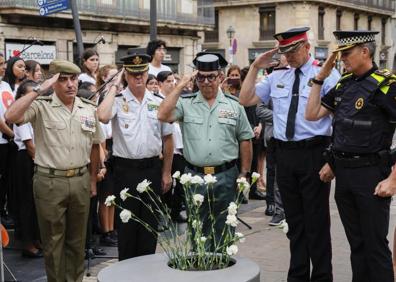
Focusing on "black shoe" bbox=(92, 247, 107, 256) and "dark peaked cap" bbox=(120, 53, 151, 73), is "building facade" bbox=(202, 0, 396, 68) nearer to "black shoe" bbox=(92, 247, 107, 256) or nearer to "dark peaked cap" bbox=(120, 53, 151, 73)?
"black shoe" bbox=(92, 247, 107, 256)

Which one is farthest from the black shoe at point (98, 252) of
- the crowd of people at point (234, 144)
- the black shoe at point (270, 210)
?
the black shoe at point (270, 210)

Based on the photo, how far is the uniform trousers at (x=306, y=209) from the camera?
543cm

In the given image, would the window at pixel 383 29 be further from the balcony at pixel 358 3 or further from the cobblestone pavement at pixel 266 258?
the cobblestone pavement at pixel 266 258

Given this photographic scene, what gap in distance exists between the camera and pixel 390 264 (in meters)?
4.92

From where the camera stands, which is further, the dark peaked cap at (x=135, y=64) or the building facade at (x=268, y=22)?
the building facade at (x=268, y=22)

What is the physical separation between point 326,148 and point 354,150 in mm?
476

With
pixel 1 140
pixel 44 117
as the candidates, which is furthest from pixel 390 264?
pixel 1 140

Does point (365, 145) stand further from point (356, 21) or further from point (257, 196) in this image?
point (356, 21)

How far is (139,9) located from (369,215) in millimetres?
24240

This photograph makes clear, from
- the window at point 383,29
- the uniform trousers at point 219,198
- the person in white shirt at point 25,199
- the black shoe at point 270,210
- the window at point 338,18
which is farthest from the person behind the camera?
the window at point 383,29

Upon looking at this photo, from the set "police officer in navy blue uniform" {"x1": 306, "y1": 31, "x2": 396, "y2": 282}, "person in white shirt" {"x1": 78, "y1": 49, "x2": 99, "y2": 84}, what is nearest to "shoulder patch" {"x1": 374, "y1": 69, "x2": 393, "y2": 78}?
"police officer in navy blue uniform" {"x1": 306, "y1": 31, "x2": 396, "y2": 282}

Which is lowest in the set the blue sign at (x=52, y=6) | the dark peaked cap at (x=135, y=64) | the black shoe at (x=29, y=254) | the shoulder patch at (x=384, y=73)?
the black shoe at (x=29, y=254)

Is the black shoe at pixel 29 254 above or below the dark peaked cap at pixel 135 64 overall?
below

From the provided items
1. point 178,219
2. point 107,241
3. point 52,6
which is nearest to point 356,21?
point 52,6
